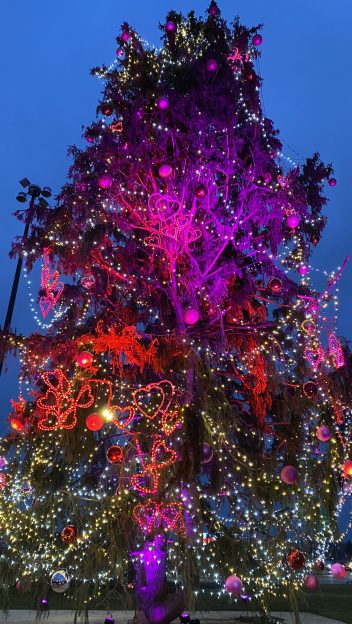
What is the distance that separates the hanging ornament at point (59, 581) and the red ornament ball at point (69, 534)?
442 mm

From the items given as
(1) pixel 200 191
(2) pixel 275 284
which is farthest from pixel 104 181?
(2) pixel 275 284

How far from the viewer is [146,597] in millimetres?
8430

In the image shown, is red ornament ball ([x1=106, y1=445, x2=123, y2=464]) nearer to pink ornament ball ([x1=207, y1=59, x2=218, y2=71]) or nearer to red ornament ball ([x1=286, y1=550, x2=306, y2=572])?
red ornament ball ([x1=286, y1=550, x2=306, y2=572])

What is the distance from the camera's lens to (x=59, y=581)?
713 centimetres

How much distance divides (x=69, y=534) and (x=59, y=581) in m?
0.70

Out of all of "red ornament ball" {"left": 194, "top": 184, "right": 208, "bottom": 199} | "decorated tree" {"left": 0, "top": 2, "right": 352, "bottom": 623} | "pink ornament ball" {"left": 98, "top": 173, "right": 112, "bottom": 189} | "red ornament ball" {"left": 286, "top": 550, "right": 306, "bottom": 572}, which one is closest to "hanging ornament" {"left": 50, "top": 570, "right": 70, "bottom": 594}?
"decorated tree" {"left": 0, "top": 2, "right": 352, "bottom": 623}

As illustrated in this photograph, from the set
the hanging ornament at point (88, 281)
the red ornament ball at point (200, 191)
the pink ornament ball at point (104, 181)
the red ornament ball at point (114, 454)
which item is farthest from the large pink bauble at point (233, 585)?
the pink ornament ball at point (104, 181)

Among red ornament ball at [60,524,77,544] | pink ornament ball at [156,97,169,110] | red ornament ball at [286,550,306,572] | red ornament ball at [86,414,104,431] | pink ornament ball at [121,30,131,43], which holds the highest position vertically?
pink ornament ball at [121,30,131,43]

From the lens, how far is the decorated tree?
24.0 feet

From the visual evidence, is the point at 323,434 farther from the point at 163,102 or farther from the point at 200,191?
the point at 163,102

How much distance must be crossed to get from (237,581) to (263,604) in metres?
1.45

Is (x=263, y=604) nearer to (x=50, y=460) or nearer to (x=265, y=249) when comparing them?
(x=50, y=460)

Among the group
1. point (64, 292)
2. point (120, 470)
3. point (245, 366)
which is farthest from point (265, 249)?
point (120, 470)

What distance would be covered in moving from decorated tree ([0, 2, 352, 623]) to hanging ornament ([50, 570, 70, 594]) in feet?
0.06
